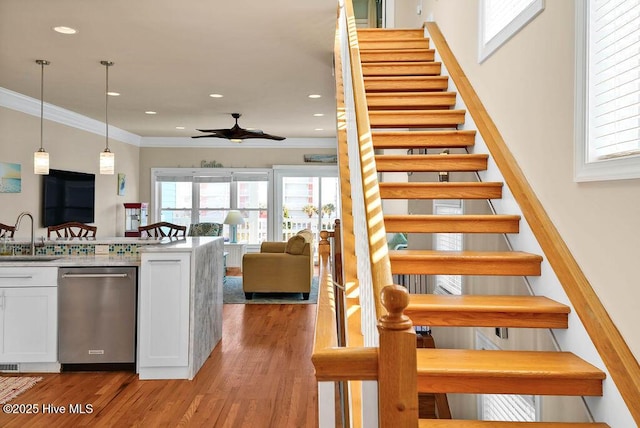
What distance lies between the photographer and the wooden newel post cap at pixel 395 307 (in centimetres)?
80

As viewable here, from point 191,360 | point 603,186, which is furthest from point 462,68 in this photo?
point 191,360

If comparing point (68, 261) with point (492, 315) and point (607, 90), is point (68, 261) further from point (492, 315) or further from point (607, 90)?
point (607, 90)

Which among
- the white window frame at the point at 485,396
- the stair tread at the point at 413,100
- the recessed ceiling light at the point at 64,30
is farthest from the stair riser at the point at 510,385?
the recessed ceiling light at the point at 64,30

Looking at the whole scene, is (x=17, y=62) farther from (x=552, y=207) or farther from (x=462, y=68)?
(x=552, y=207)

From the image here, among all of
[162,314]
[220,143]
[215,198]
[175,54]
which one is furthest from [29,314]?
[220,143]

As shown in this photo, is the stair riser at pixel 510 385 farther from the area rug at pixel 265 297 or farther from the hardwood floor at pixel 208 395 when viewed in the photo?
the area rug at pixel 265 297

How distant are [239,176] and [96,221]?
317cm

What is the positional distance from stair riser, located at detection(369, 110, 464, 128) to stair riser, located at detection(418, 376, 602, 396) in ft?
6.88

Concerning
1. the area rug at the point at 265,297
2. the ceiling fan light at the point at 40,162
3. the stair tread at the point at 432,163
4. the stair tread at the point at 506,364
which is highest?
the ceiling fan light at the point at 40,162

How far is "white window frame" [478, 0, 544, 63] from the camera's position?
2539mm

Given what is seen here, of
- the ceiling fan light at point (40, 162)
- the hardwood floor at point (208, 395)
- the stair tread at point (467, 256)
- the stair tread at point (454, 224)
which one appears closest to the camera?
the stair tread at point (467, 256)

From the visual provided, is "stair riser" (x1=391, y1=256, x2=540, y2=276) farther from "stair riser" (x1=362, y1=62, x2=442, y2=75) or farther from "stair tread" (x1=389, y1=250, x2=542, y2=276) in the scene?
"stair riser" (x1=362, y1=62, x2=442, y2=75)

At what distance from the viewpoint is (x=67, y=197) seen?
7559mm

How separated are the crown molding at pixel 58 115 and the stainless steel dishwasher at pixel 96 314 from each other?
370cm
